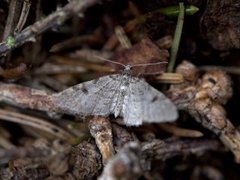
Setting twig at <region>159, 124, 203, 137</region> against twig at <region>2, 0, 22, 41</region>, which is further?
twig at <region>159, 124, 203, 137</region>

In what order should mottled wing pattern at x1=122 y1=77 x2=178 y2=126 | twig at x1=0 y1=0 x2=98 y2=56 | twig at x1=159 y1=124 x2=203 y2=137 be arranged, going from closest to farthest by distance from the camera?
twig at x1=0 y1=0 x2=98 y2=56 → mottled wing pattern at x1=122 y1=77 x2=178 y2=126 → twig at x1=159 y1=124 x2=203 y2=137

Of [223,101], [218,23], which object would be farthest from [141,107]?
[218,23]

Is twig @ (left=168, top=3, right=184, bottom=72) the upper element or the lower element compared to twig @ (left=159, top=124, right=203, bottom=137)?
upper

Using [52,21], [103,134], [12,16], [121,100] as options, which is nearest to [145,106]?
[121,100]

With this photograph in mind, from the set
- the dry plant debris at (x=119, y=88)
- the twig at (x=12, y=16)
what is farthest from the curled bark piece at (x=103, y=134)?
the twig at (x=12, y=16)

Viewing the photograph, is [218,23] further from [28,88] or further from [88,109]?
[28,88]

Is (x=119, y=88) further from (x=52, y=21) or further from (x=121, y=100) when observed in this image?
(x=52, y=21)

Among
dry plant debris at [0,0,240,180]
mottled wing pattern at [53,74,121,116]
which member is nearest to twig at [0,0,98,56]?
dry plant debris at [0,0,240,180]

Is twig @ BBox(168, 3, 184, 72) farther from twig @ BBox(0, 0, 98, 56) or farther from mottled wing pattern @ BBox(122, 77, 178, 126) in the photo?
twig @ BBox(0, 0, 98, 56)
